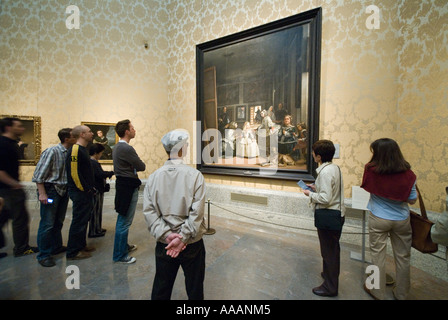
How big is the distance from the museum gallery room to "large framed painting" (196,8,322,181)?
3 centimetres

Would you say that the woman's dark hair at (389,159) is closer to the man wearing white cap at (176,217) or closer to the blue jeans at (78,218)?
the man wearing white cap at (176,217)

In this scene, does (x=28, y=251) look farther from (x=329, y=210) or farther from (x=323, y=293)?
(x=329, y=210)

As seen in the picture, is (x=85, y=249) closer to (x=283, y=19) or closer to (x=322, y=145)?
(x=322, y=145)

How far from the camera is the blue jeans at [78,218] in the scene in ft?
9.99

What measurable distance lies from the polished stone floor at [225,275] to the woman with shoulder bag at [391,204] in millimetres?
456

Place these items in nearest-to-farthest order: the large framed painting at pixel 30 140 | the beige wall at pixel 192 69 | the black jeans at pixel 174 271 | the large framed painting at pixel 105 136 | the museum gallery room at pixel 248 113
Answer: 1. the black jeans at pixel 174 271
2. the museum gallery room at pixel 248 113
3. the beige wall at pixel 192 69
4. the large framed painting at pixel 30 140
5. the large framed painting at pixel 105 136

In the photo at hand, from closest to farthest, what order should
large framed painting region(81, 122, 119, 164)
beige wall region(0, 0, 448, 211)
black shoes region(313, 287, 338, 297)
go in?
black shoes region(313, 287, 338, 297), beige wall region(0, 0, 448, 211), large framed painting region(81, 122, 119, 164)

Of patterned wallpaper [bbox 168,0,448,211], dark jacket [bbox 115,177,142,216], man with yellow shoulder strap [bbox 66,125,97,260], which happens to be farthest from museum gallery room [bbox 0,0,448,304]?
dark jacket [bbox 115,177,142,216]

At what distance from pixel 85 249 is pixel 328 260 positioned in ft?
12.0

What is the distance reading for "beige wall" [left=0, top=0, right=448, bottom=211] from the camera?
345 cm

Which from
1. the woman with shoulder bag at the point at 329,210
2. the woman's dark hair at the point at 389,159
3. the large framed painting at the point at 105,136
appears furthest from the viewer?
the large framed painting at the point at 105,136

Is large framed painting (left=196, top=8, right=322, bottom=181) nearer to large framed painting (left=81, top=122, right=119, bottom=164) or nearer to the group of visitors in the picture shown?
the group of visitors

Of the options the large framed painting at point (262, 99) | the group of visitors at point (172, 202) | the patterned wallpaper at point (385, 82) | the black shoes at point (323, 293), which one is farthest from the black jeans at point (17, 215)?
the patterned wallpaper at point (385, 82)
